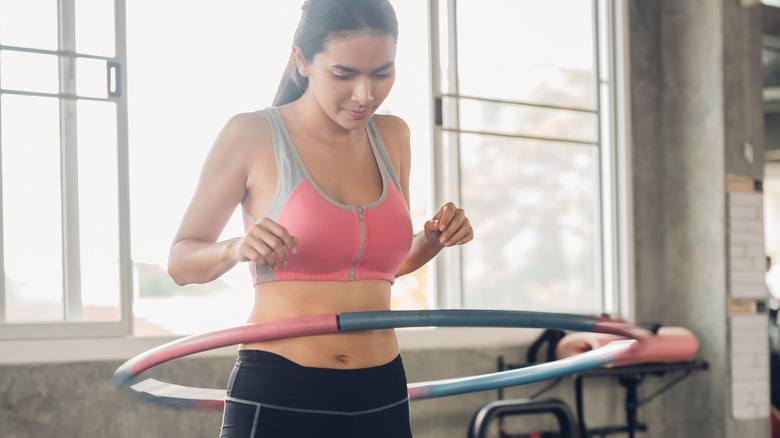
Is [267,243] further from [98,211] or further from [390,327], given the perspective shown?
[98,211]

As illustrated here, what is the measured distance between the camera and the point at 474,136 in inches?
148

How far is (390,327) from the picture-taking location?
3.82ft

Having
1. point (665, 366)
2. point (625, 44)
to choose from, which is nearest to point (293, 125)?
point (665, 366)

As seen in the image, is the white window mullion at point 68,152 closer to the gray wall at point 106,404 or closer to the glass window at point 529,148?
the gray wall at point 106,404

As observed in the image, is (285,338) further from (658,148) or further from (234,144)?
(658,148)

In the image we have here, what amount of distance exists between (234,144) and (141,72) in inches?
73.1

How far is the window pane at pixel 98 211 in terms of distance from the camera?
281cm

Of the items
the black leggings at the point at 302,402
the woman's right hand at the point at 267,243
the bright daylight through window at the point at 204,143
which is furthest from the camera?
the bright daylight through window at the point at 204,143

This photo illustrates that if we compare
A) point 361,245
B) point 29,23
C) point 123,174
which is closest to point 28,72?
point 29,23

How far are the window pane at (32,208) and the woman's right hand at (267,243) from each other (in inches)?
76.1

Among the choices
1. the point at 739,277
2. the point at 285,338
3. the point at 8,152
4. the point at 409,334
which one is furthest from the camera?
the point at 739,277

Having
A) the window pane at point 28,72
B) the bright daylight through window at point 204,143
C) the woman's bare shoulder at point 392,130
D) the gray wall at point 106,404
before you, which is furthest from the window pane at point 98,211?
the woman's bare shoulder at point 392,130

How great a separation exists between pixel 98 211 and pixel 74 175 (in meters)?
0.15

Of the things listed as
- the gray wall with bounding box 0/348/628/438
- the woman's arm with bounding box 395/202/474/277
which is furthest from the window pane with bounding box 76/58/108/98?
the woman's arm with bounding box 395/202/474/277
